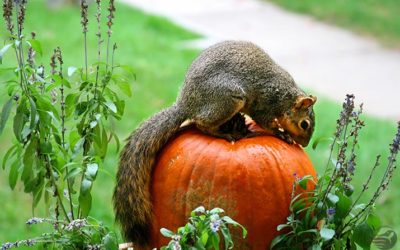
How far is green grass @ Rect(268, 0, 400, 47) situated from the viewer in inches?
328

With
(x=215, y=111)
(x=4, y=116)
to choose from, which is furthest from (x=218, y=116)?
(x=4, y=116)

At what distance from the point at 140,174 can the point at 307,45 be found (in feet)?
18.2

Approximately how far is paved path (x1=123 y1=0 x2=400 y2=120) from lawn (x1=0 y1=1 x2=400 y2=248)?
409 millimetres

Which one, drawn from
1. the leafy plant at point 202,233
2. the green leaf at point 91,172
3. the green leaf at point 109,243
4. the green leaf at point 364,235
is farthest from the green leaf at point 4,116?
the green leaf at point 364,235

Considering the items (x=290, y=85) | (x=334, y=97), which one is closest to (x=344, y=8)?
(x=334, y=97)

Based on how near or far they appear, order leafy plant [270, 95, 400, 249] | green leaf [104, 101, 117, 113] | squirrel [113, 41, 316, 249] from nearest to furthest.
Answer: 1. leafy plant [270, 95, 400, 249]
2. green leaf [104, 101, 117, 113]
3. squirrel [113, 41, 316, 249]

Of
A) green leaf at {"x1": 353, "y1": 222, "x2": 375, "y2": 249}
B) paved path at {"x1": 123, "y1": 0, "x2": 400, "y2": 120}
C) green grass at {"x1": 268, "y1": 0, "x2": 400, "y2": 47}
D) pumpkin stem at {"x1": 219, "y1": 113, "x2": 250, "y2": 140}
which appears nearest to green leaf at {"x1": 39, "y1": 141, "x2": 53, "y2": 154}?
pumpkin stem at {"x1": 219, "y1": 113, "x2": 250, "y2": 140}

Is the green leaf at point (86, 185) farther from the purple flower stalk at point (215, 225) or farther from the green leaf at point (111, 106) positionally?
the purple flower stalk at point (215, 225)

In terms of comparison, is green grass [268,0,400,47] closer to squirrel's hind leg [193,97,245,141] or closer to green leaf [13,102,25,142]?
squirrel's hind leg [193,97,245,141]

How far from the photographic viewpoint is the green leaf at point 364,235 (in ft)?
7.58

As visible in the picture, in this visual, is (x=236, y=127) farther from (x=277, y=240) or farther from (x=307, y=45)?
(x=307, y=45)

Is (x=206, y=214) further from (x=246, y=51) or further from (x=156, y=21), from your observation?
(x=156, y=21)

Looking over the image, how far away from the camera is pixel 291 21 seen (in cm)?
895

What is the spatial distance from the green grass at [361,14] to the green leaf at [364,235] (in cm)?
594
